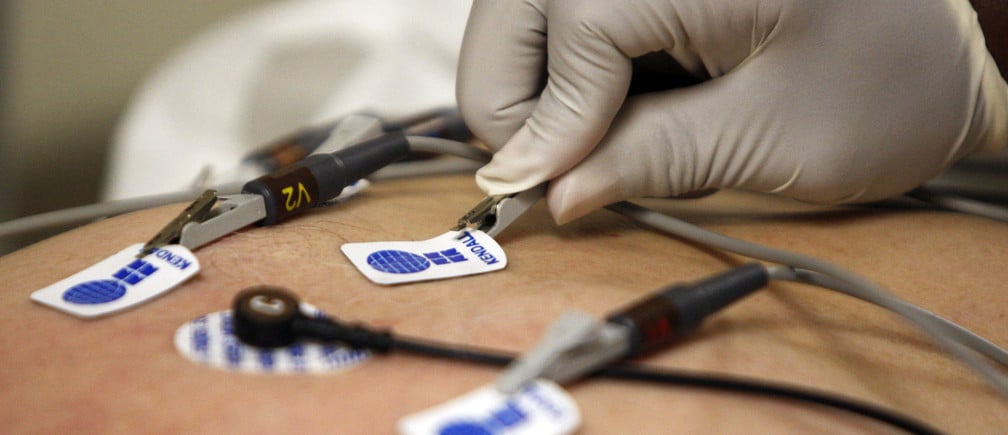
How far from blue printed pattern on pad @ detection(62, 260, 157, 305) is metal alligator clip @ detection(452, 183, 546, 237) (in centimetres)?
27

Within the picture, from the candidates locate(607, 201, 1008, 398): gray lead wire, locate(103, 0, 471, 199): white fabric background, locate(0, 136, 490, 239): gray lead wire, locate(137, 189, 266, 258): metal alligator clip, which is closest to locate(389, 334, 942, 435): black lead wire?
locate(607, 201, 1008, 398): gray lead wire

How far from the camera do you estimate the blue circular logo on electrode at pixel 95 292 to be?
56cm

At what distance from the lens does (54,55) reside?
1.73 meters

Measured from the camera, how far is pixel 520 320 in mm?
568

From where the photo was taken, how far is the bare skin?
18.1 inches

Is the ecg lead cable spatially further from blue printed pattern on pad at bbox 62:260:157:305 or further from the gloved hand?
the gloved hand

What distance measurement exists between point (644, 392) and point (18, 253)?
566mm

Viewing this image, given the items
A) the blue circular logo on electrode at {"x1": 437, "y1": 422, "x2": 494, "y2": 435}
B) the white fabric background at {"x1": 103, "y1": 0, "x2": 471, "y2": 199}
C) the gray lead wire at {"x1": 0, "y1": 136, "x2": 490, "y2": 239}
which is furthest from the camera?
the white fabric background at {"x1": 103, "y1": 0, "x2": 471, "y2": 199}

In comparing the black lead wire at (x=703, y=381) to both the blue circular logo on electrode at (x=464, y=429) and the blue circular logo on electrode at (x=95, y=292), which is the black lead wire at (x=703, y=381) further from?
the blue circular logo on electrode at (x=95, y=292)

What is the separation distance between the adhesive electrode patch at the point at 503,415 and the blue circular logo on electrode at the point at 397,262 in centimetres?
21

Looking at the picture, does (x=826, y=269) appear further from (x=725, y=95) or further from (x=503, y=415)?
(x=503, y=415)

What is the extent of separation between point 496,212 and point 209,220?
0.25 metres

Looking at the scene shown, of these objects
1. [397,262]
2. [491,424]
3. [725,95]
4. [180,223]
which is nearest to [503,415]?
[491,424]

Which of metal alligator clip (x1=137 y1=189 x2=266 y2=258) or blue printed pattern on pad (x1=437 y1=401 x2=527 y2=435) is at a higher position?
metal alligator clip (x1=137 y1=189 x2=266 y2=258)
